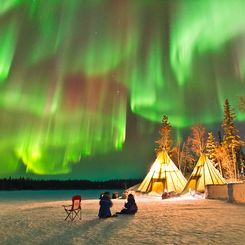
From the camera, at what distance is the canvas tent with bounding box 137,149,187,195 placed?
3650 centimetres

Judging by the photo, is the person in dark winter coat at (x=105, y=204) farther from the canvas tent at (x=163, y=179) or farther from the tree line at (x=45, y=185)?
the tree line at (x=45, y=185)

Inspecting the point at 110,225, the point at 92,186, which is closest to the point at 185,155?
the point at 110,225

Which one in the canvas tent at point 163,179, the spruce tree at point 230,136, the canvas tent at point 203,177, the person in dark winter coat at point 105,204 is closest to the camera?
the person in dark winter coat at point 105,204

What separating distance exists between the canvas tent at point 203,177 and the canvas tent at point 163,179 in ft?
9.27

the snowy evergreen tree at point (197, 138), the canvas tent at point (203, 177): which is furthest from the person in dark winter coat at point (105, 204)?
the snowy evergreen tree at point (197, 138)

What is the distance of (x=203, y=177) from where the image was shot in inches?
1319

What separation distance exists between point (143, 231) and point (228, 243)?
326 cm

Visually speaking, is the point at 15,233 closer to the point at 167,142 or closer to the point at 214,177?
the point at 214,177

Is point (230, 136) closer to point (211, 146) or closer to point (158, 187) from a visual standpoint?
point (211, 146)

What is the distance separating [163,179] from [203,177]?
17.2 feet

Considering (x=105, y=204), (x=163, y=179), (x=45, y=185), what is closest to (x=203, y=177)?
(x=163, y=179)

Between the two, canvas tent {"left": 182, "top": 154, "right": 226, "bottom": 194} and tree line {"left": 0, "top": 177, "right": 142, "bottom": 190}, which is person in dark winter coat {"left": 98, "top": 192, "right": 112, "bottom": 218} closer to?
canvas tent {"left": 182, "top": 154, "right": 226, "bottom": 194}

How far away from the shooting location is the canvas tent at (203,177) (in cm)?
3294

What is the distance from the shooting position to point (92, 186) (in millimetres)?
172125
